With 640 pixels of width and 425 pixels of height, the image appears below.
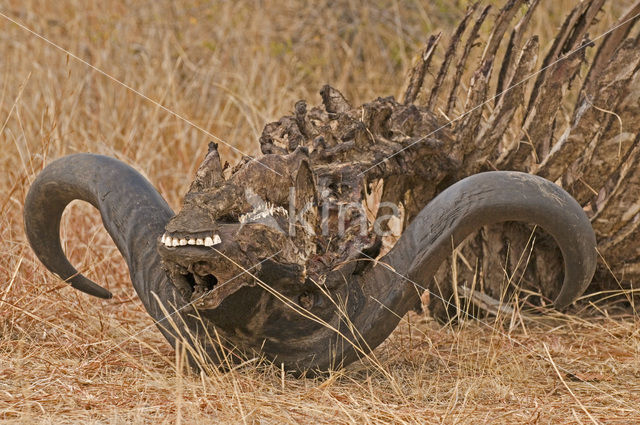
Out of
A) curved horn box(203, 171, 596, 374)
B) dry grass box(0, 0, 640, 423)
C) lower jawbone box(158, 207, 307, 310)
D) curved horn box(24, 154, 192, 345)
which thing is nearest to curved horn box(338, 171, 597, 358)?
curved horn box(203, 171, 596, 374)

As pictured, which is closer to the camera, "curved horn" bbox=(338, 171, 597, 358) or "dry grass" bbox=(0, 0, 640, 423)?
"dry grass" bbox=(0, 0, 640, 423)

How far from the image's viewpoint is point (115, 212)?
3.11 m

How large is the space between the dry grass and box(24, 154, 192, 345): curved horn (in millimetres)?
212

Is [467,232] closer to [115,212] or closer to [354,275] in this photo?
[354,275]

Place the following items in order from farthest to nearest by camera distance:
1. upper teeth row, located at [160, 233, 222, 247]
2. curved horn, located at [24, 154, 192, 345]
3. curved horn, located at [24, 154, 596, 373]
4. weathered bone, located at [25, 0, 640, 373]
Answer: curved horn, located at [24, 154, 192, 345] < curved horn, located at [24, 154, 596, 373] < weathered bone, located at [25, 0, 640, 373] < upper teeth row, located at [160, 233, 222, 247]

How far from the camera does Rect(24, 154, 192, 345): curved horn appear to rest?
9.91 ft

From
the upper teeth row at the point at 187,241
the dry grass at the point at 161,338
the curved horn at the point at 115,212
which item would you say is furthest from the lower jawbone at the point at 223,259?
the curved horn at the point at 115,212

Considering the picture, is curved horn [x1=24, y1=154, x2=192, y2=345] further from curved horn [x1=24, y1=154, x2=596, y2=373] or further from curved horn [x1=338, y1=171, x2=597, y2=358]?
curved horn [x1=338, y1=171, x2=597, y2=358]

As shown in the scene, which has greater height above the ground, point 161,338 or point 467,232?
point 467,232

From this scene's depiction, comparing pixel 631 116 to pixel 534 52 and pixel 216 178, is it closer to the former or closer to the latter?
pixel 534 52

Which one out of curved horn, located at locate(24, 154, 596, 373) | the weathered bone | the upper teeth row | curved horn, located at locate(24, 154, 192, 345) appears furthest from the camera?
curved horn, located at locate(24, 154, 192, 345)

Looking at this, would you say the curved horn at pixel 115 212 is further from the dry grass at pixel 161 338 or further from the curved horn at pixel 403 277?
the curved horn at pixel 403 277

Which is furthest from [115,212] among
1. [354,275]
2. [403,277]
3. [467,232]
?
[467,232]

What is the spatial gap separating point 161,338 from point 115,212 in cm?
77
